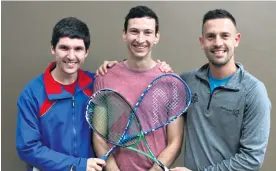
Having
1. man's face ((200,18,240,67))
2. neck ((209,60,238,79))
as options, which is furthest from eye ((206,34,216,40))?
neck ((209,60,238,79))

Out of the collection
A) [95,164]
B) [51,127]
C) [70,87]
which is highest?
[70,87]

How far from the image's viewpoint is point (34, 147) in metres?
1.36

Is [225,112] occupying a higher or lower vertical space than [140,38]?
lower

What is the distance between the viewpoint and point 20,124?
1.39 metres

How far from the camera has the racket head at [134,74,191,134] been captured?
4.76 ft

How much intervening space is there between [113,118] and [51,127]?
0.89ft

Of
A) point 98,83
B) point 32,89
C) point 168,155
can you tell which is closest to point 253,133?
point 168,155

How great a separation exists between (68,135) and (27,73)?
2.24 feet

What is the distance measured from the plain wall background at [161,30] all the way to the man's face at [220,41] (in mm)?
532

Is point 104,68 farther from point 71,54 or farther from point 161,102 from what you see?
point 161,102

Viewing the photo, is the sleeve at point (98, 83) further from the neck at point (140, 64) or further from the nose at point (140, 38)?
the nose at point (140, 38)

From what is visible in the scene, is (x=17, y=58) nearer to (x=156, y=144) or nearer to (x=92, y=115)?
(x=92, y=115)

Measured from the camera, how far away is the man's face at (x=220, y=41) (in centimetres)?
134

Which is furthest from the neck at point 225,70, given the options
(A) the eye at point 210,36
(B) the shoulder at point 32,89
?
(B) the shoulder at point 32,89
